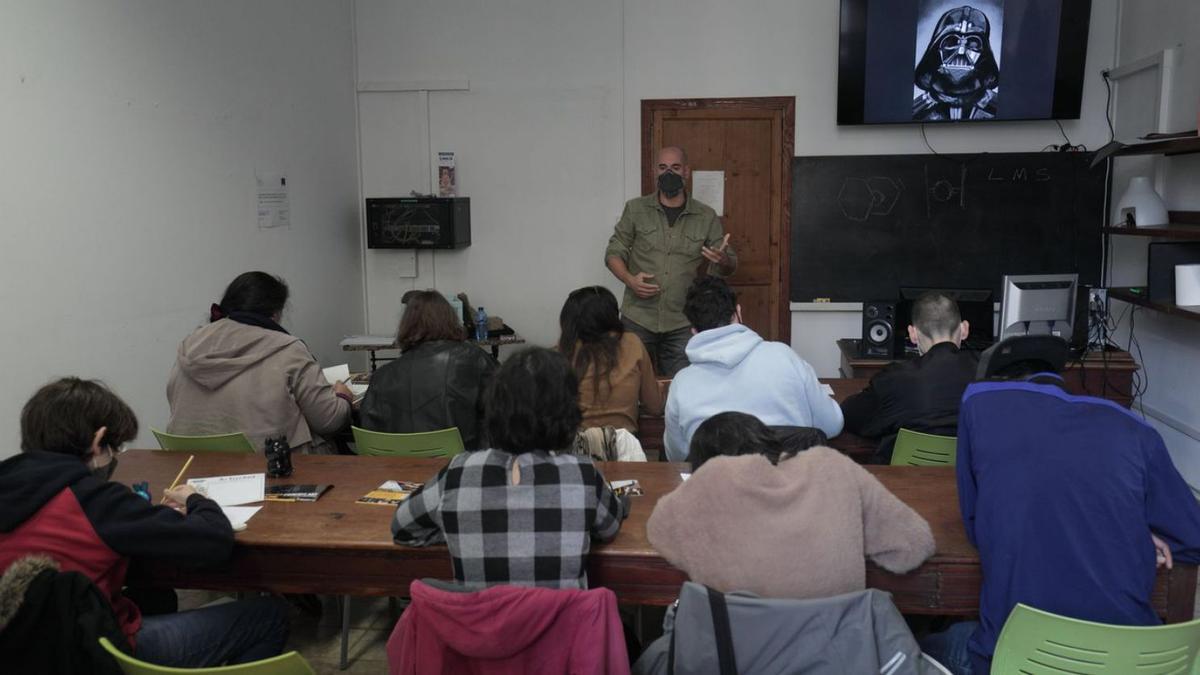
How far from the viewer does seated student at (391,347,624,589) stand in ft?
6.20

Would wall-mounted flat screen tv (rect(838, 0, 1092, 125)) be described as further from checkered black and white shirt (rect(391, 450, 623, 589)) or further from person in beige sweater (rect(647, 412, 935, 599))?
checkered black and white shirt (rect(391, 450, 623, 589))

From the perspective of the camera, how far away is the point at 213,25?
4746 mm

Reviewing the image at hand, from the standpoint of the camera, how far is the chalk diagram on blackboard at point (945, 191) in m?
5.93

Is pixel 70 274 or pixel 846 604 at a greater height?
pixel 70 274

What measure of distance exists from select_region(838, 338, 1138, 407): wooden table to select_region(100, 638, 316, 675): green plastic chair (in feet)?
11.5

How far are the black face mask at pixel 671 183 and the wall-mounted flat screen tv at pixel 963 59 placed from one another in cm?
129

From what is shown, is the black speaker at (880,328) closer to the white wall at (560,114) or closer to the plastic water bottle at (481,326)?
the white wall at (560,114)

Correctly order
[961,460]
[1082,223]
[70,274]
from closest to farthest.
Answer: [961,460] → [70,274] → [1082,223]

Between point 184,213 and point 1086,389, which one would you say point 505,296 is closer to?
point 184,213

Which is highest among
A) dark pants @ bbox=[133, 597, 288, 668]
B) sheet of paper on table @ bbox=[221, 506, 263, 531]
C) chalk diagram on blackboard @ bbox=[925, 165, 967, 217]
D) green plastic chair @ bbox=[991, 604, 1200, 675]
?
chalk diagram on blackboard @ bbox=[925, 165, 967, 217]

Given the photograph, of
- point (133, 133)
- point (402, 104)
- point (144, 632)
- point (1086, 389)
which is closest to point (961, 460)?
point (144, 632)

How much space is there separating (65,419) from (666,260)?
3922 millimetres

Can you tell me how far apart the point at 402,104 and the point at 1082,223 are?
4505mm

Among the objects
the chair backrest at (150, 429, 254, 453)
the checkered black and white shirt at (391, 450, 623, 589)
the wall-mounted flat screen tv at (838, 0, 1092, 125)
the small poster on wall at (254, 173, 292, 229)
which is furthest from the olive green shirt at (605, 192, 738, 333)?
the checkered black and white shirt at (391, 450, 623, 589)
